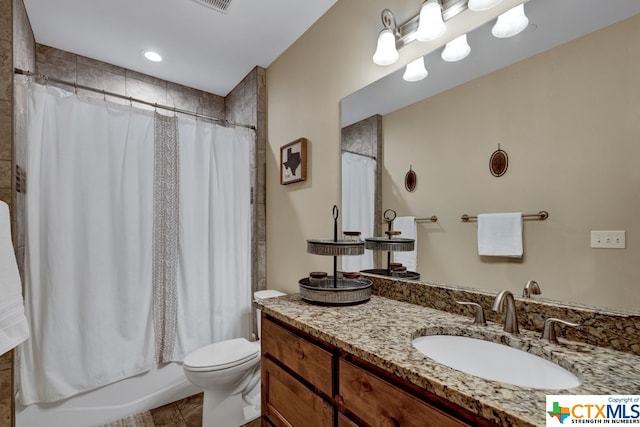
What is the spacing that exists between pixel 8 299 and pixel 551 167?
2105 mm

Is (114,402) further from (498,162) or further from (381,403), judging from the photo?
(498,162)

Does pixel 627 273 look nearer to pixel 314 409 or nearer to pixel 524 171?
pixel 524 171

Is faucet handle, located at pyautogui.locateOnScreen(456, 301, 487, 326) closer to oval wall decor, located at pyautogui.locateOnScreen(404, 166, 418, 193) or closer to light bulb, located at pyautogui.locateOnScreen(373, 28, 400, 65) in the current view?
oval wall decor, located at pyautogui.locateOnScreen(404, 166, 418, 193)

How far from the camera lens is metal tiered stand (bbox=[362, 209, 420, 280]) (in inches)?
55.5

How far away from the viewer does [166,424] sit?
1.84 meters

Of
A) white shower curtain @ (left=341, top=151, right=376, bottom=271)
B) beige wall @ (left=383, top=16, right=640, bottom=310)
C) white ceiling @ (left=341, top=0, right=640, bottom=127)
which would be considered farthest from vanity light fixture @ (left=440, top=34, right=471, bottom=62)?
white shower curtain @ (left=341, top=151, right=376, bottom=271)

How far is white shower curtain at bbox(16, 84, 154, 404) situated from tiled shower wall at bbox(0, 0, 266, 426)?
0.41 feet

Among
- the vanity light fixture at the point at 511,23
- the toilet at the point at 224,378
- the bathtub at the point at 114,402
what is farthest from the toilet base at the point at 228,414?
the vanity light fixture at the point at 511,23

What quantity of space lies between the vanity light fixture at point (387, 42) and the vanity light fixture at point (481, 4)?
368 millimetres

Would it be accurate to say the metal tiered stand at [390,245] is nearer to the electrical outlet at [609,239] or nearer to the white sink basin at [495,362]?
the white sink basin at [495,362]

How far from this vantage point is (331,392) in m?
0.96

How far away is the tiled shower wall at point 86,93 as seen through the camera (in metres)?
1.49

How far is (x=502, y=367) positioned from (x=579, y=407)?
0.29 m

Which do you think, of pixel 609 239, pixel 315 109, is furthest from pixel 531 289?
pixel 315 109
